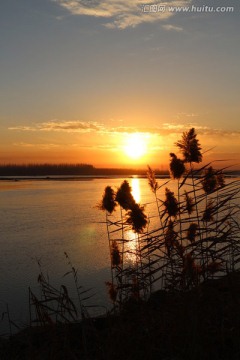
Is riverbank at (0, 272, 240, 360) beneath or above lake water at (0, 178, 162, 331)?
above

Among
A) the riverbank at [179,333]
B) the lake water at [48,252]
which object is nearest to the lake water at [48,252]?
the lake water at [48,252]

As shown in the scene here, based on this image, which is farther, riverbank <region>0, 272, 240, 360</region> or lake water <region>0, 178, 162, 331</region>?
lake water <region>0, 178, 162, 331</region>

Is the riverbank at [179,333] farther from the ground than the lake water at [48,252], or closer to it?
farther from the ground

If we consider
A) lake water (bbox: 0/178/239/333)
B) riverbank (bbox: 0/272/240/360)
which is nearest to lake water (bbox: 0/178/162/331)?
lake water (bbox: 0/178/239/333)

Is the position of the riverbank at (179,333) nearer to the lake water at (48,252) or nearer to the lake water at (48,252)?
the lake water at (48,252)

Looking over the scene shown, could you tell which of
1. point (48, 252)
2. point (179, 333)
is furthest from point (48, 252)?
point (179, 333)

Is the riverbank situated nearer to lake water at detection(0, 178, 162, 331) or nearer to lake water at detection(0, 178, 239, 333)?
lake water at detection(0, 178, 162, 331)

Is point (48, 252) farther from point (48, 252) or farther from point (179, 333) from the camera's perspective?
point (179, 333)

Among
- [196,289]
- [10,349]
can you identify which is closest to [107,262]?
[10,349]

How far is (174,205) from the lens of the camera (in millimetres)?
5902

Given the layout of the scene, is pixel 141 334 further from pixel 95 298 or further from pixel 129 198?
pixel 95 298

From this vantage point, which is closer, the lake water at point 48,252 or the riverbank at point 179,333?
the riverbank at point 179,333

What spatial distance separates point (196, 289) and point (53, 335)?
4.88ft

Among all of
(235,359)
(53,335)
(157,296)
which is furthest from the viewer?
(157,296)
